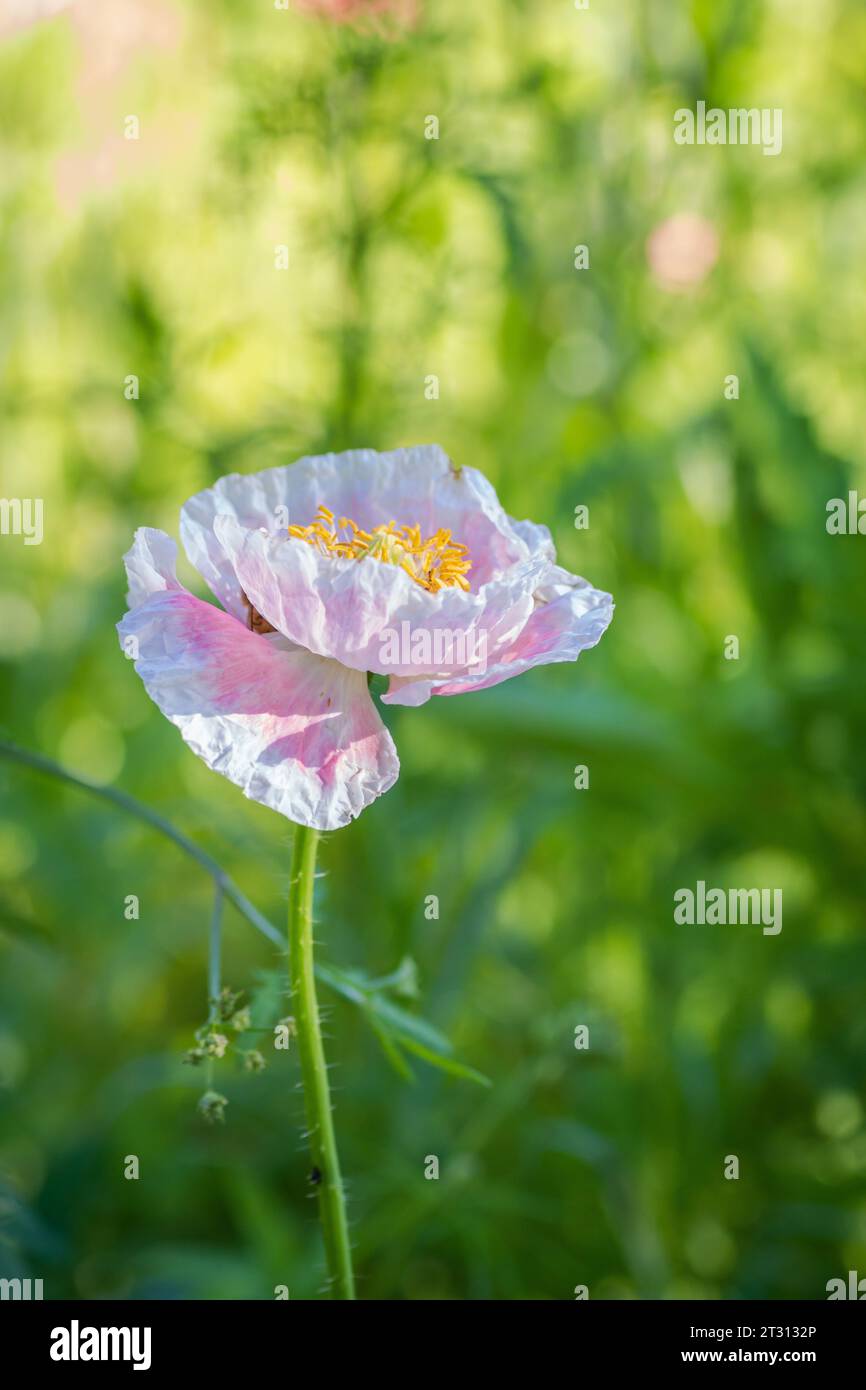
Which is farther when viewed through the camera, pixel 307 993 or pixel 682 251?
pixel 682 251

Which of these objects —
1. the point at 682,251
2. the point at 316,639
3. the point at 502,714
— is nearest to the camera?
the point at 316,639

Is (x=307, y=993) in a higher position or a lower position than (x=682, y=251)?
lower

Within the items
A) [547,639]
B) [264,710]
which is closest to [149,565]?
[264,710]

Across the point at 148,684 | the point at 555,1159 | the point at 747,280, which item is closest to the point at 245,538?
the point at 148,684

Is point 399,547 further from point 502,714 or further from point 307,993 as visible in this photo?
point 502,714

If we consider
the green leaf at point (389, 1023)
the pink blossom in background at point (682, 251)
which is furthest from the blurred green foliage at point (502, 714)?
the green leaf at point (389, 1023)

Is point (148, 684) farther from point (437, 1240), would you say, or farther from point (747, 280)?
point (747, 280)

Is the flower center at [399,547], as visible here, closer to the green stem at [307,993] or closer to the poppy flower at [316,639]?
the poppy flower at [316,639]

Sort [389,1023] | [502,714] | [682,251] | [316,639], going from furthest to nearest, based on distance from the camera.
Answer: [682,251]
[502,714]
[389,1023]
[316,639]
